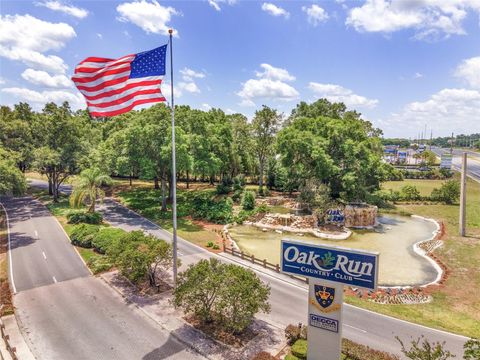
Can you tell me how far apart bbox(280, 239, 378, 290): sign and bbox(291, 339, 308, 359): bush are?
4014 millimetres

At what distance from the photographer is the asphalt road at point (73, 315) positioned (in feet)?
51.8

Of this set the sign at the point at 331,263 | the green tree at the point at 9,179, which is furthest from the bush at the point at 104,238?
the sign at the point at 331,263

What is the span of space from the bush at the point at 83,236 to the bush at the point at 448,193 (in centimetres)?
5731

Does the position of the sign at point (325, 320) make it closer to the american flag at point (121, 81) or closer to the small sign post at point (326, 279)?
the small sign post at point (326, 279)

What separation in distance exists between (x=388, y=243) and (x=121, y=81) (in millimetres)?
32727

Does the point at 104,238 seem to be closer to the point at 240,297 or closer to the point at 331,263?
the point at 240,297

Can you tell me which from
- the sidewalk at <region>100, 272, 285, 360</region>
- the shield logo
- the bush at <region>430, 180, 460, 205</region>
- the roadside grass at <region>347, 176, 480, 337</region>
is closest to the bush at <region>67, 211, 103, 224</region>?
the sidewalk at <region>100, 272, 285, 360</region>

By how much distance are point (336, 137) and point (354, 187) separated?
7.84 metres

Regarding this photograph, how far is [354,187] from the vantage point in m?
44.1

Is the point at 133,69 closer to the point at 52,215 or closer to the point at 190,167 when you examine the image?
the point at 190,167

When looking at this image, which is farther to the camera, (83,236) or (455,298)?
(83,236)

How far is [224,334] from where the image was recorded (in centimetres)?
1697

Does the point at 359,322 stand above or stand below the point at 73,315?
below

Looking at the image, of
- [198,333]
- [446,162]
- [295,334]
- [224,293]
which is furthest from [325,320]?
[446,162]
